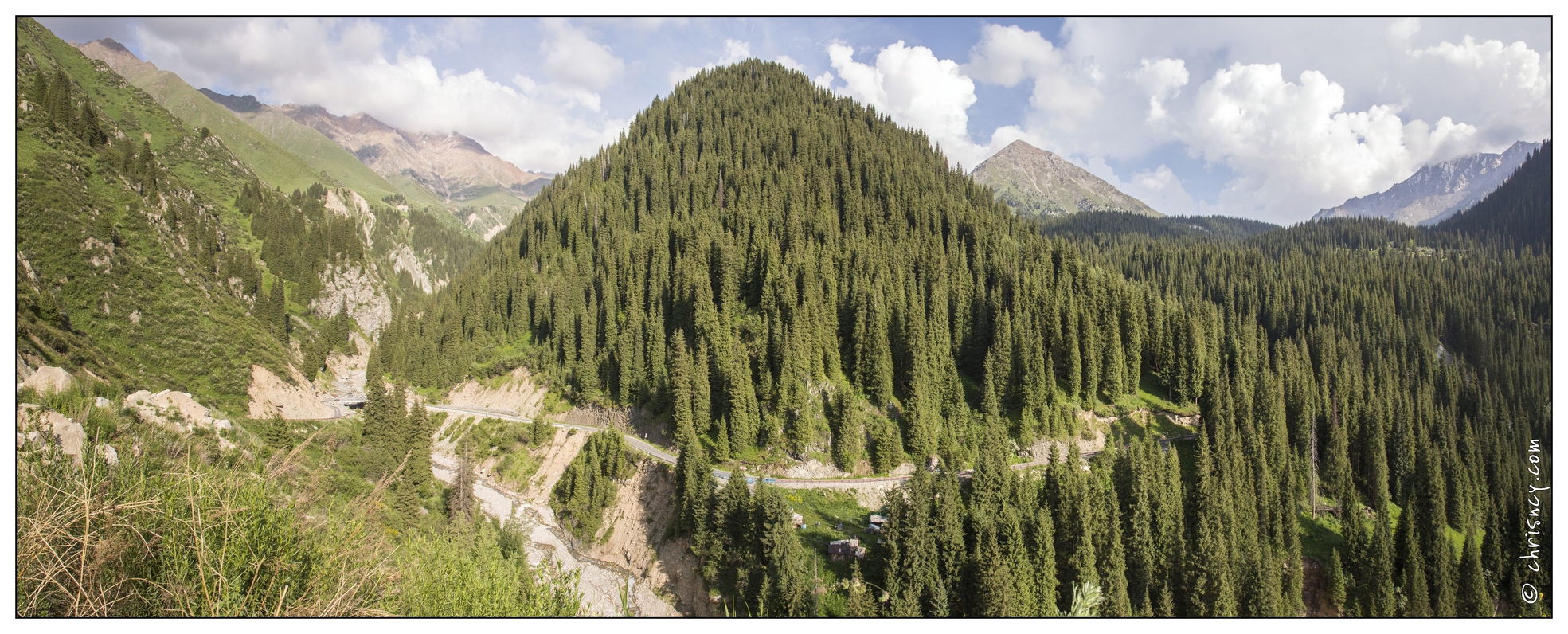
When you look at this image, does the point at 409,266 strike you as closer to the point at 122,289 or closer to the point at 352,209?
the point at 352,209

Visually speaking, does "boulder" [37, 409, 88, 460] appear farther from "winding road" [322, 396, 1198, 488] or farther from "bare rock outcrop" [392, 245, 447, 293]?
"bare rock outcrop" [392, 245, 447, 293]

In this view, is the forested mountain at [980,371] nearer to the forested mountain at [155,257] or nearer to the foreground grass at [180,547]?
the foreground grass at [180,547]

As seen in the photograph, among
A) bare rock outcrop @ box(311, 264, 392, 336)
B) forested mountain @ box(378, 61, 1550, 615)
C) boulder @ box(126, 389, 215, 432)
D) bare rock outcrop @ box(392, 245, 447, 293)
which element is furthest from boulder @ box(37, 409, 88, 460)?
bare rock outcrop @ box(392, 245, 447, 293)

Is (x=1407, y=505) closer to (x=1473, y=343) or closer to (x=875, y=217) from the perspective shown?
(x=875, y=217)

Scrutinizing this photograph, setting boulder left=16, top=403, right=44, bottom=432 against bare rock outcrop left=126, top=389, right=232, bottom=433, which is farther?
bare rock outcrop left=126, top=389, right=232, bottom=433

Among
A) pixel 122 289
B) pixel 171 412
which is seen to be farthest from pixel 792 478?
pixel 122 289

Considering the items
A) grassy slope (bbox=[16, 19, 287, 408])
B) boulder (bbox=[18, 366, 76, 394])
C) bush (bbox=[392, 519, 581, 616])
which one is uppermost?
grassy slope (bbox=[16, 19, 287, 408])

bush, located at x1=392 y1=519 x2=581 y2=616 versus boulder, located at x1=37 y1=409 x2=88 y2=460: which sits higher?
boulder, located at x1=37 y1=409 x2=88 y2=460

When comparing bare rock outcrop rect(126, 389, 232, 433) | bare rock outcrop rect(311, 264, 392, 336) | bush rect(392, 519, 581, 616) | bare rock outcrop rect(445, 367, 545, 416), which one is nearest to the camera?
bush rect(392, 519, 581, 616)
